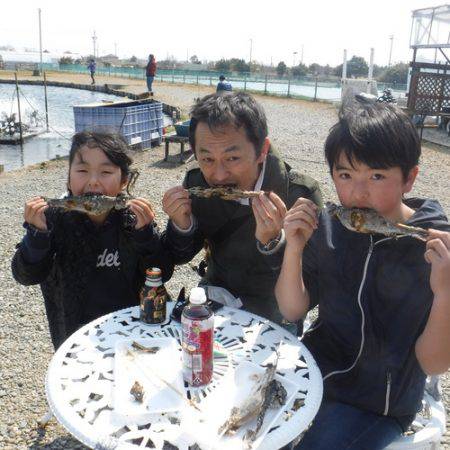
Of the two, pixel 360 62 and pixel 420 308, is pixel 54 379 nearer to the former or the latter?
pixel 420 308

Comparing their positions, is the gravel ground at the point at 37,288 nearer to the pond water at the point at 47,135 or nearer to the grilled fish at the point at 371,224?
the grilled fish at the point at 371,224

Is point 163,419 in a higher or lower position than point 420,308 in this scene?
lower

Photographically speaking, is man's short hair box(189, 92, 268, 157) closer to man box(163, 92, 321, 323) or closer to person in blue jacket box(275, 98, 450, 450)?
man box(163, 92, 321, 323)

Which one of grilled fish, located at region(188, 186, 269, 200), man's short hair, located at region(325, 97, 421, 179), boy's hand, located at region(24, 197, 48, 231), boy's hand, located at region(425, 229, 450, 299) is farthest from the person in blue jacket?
boy's hand, located at region(24, 197, 48, 231)

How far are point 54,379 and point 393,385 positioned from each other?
1.60 m

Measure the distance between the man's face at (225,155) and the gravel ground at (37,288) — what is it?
79.9 inches

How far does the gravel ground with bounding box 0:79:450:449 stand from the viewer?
3.18 m

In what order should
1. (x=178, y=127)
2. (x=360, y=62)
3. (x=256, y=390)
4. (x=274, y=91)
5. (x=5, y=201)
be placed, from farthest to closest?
(x=360, y=62), (x=274, y=91), (x=178, y=127), (x=5, y=201), (x=256, y=390)

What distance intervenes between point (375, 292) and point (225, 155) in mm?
1160

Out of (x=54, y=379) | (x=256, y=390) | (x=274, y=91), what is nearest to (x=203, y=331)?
(x=256, y=390)

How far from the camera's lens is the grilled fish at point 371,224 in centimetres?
208

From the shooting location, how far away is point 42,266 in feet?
9.12

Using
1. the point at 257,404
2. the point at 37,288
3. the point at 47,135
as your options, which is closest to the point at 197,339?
the point at 257,404

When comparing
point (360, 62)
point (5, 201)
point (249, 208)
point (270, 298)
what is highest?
point (360, 62)
